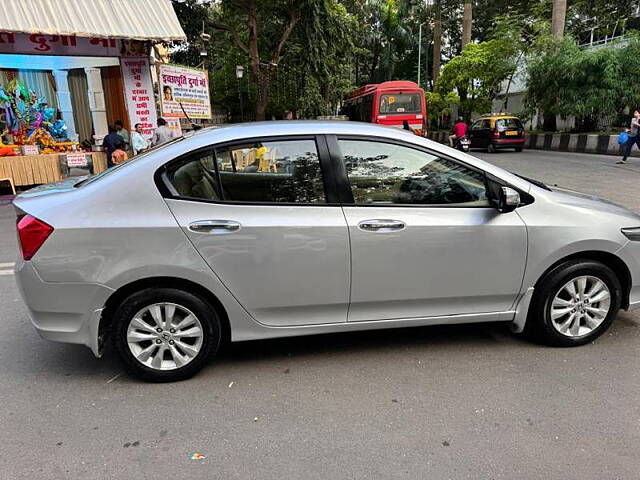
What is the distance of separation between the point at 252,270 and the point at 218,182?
610 millimetres

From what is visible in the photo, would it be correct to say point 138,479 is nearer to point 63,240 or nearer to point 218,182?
point 63,240

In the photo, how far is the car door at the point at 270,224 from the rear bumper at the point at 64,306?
72 cm

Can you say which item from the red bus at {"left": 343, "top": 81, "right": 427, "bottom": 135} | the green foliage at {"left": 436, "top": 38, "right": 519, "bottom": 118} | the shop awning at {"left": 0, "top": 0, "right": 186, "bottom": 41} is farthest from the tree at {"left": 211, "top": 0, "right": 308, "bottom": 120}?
the green foliage at {"left": 436, "top": 38, "right": 519, "bottom": 118}

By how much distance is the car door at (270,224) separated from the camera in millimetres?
3086

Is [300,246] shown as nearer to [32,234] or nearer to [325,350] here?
[325,350]

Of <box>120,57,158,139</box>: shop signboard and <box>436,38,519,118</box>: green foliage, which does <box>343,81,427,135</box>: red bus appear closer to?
<box>436,38,519,118</box>: green foliage

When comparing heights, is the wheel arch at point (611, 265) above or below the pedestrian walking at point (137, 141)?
below

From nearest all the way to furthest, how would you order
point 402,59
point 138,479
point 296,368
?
point 138,479 → point 296,368 → point 402,59

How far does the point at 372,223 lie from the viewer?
10.5ft

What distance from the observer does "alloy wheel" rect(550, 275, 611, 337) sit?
11.5 ft

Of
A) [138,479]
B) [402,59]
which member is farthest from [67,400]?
[402,59]

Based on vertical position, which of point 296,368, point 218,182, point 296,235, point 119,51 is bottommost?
point 296,368

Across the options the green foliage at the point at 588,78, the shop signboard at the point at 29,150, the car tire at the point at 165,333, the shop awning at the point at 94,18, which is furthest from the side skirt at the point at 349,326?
the green foliage at the point at 588,78

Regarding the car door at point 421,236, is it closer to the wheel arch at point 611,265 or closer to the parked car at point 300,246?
the parked car at point 300,246
